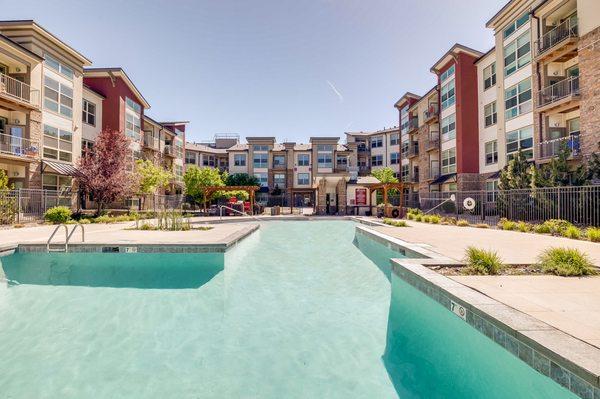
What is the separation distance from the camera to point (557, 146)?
1869cm

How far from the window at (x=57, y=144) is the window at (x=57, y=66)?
413 cm

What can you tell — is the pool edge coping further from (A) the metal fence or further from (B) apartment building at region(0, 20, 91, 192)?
(B) apartment building at region(0, 20, 91, 192)

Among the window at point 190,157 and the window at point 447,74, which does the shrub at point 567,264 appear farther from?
the window at point 190,157

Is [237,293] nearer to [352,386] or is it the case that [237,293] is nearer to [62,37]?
[352,386]

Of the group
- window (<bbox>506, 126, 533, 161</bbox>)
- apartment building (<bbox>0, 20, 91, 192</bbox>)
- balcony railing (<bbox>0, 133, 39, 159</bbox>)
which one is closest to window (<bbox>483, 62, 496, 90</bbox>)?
window (<bbox>506, 126, 533, 161</bbox>)

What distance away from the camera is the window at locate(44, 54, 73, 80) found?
20.8m

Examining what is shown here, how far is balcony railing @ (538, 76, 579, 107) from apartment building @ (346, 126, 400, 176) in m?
29.3

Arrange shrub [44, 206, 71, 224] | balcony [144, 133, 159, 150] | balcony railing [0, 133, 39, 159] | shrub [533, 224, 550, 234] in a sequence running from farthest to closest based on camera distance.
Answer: balcony [144, 133, 159, 150] → balcony railing [0, 133, 39, 159] → shrub [44, 206, 71, 224] → shrub [533, 224, 550, 234]

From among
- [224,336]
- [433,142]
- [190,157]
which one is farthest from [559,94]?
[190,157]

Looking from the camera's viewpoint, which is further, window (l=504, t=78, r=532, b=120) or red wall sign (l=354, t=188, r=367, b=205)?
red wall sign (l=354, t=188, r=367, b=205)

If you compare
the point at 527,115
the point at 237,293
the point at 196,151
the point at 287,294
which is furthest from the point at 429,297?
the point at 196,151

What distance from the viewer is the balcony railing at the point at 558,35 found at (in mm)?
17594

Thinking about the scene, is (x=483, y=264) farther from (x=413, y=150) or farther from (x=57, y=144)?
(x=413, y=150)

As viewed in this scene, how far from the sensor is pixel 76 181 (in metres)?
22.4
